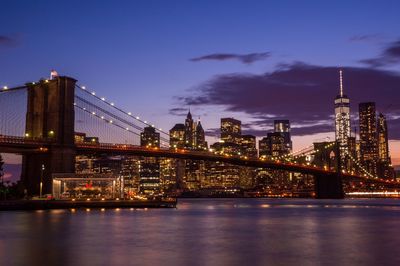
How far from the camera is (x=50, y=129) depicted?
2601 inches

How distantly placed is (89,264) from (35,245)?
642cm

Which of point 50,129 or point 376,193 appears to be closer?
point 50,129

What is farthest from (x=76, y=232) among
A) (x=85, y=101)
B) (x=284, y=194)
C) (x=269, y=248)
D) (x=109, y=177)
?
(x=284, y=194)

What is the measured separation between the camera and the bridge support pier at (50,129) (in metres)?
63.5

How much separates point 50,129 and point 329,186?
56.3 metres

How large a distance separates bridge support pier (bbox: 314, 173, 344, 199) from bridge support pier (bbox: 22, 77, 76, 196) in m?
52.5

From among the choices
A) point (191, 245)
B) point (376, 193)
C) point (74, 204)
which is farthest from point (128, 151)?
point (376, 193)

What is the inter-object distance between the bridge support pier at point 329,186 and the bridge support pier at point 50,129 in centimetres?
5251

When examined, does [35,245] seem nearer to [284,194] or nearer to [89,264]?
[89,264]

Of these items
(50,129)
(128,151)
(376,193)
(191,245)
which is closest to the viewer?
(191,245)

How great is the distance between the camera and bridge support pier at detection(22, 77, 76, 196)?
2500 inches

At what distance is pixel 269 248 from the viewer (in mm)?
24000

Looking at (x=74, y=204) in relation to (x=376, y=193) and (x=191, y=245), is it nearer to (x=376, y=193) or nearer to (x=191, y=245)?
(x=191, y=245)

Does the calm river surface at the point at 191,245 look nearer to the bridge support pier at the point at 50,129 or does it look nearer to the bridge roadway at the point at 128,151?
the bridge roadway at the point at 128,151
